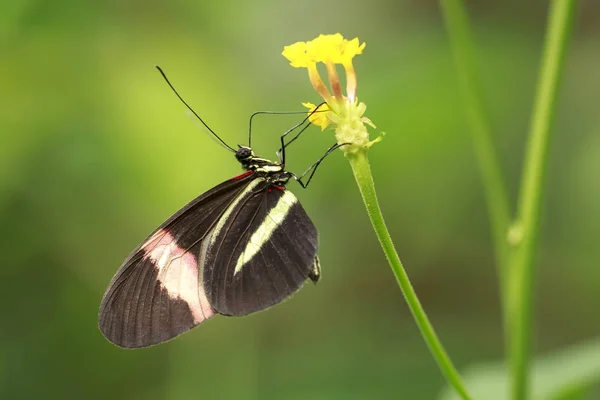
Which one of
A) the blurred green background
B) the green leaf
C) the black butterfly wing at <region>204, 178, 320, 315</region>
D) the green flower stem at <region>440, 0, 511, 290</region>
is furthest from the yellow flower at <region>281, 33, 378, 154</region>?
the blurred green background

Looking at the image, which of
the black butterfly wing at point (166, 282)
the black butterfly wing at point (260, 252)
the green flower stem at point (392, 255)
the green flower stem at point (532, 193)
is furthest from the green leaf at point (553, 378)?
the black butterfly wing at point (166, 282)

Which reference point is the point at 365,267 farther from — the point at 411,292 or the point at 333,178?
the point at 411,292

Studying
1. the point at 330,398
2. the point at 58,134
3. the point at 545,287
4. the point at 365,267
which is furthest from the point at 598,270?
the point at 58,134

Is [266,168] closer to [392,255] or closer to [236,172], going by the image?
[392,255]

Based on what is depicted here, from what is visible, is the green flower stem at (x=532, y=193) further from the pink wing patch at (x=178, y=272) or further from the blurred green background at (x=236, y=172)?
the blurred green background at (x=236, y=172)

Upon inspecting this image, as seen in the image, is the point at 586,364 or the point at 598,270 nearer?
the point at 586,364
